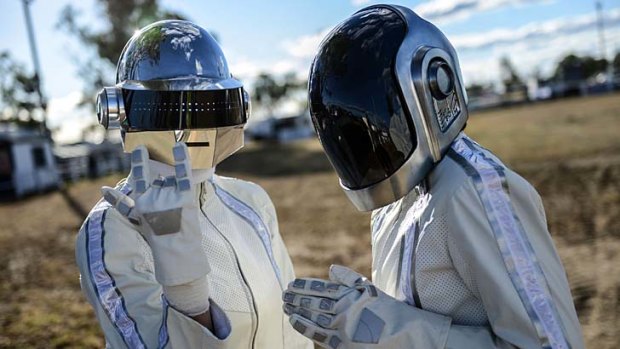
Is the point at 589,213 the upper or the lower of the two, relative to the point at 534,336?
lower

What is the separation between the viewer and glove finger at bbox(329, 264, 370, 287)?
4.67ft

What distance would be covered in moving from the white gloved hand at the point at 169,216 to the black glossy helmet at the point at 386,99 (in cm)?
45

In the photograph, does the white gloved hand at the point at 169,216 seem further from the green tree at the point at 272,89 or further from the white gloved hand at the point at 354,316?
the green tree at the point at 272,89

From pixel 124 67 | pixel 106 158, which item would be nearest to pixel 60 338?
pixel 124 67

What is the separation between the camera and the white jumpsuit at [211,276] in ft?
5.00

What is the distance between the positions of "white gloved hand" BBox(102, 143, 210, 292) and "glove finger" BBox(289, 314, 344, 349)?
0.91 ft

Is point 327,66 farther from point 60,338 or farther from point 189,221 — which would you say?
point 60,338

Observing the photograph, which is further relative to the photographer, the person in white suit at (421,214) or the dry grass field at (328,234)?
the dry grass field at (328,234)

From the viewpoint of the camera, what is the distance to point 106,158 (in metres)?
27.3

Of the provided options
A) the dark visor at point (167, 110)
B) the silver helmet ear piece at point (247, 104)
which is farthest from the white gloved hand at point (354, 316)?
the silver helmet ear piece at point (247, 104)

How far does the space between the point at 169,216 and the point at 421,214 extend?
0.60 m

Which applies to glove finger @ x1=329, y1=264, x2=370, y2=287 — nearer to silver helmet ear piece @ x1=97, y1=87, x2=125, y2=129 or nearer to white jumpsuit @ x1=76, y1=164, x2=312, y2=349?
white jumpsuit @ x1=76, y1=164, x2=312, y2=349

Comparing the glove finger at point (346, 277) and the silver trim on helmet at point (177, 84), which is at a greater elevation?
the silver trim on helmet at point (177, 84)

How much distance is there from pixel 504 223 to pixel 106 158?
1100 inches
